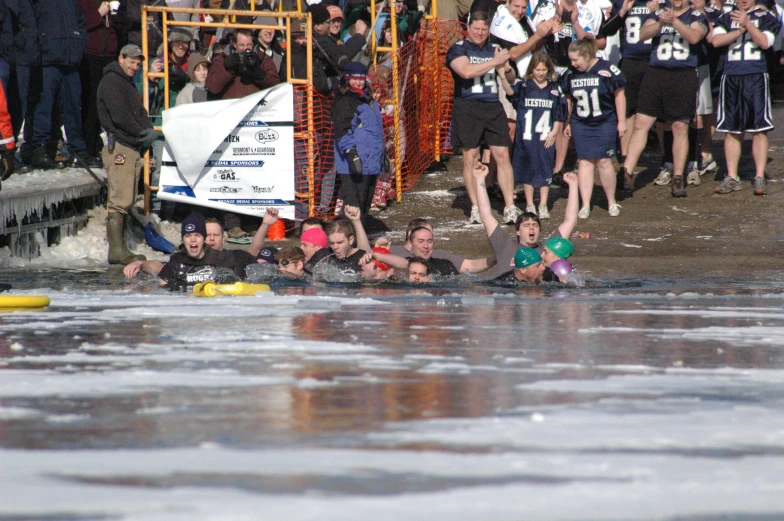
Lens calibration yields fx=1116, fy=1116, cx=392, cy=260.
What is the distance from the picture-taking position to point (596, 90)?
12.4 meters

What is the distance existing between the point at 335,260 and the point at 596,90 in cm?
369

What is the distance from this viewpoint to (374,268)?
418 inches

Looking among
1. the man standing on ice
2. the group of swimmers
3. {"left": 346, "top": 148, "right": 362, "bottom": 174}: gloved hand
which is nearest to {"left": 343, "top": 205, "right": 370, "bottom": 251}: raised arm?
the group of swimmers

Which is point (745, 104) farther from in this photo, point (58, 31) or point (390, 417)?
point (390, 417)

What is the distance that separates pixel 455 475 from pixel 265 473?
585 millimetres

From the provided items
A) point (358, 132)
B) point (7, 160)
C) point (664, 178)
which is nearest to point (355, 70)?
point (358, 132)

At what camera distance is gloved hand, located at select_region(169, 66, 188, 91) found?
538 inches

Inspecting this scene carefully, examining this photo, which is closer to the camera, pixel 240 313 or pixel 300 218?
pixel 240 313

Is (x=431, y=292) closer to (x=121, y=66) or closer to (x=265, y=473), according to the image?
(x=121, y=66)

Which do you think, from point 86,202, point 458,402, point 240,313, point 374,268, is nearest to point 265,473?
point 458,402

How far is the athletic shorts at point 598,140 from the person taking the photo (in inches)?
489

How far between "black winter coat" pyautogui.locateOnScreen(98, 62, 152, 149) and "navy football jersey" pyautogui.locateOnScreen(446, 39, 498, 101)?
3508 millimetres

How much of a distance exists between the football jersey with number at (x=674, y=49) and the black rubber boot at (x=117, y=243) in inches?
245

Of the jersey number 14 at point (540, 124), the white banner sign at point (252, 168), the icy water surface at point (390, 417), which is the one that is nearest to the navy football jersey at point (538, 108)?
the jersey number 14 at point (540, 124)
